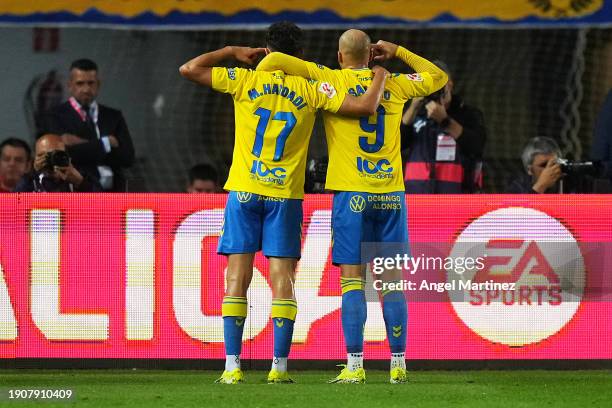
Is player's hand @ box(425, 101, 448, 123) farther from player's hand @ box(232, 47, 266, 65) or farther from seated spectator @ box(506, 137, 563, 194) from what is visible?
player's hand @ box(232, 47, 266, 65)

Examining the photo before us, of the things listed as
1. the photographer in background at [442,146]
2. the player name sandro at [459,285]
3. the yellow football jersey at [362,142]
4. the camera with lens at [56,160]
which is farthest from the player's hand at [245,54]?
the photographer in background at [442,146]

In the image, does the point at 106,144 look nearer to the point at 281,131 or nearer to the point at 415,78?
the point at 281,131

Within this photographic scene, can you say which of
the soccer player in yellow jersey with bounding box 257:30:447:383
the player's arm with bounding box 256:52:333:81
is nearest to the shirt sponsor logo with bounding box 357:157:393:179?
the soccer player in yellow jersey with bounding box 257:30:447:383

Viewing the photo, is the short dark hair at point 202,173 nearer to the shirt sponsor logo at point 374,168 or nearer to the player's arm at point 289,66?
the player's arm at point 289,66

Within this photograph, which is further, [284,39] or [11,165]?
[11,165]

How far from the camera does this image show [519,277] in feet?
32.8

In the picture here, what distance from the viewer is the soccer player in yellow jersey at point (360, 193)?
8391mm

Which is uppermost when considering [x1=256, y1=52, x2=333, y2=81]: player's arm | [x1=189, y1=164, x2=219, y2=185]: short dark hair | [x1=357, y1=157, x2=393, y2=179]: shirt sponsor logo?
[x1=256, y1=52, x2=333, y2=81]: player's arm

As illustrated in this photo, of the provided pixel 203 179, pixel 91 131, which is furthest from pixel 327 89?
pixel 91 131

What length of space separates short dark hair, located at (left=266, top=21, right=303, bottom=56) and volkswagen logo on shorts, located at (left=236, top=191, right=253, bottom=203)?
86cm

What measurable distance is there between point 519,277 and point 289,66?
8.42 feet

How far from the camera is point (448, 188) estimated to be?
11188mm

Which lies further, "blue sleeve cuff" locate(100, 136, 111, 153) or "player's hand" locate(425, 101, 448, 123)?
"blue sleeve cuff" locate(100, 136, 111, 153)

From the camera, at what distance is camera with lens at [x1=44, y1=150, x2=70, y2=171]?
1072cm
